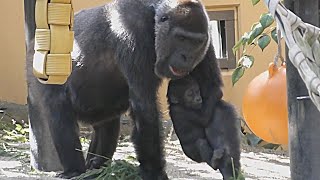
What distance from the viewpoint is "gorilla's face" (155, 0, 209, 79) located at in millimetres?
3041

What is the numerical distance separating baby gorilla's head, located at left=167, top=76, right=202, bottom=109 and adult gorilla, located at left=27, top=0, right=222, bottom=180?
41 millimetres

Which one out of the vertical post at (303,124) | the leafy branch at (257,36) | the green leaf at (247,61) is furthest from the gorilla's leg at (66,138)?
the vertical post at (303,124)

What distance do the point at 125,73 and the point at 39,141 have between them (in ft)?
2.98

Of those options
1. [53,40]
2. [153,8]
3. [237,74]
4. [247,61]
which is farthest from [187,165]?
[53,40]

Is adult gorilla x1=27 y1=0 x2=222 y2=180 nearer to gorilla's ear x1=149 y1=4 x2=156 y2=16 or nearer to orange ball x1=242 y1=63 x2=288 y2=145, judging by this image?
gorilla's ear x1=149 y1=4 x2=156 y2=16

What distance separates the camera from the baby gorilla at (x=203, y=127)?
307 cm

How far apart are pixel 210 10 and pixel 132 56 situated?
244cm

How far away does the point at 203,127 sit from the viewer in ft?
10.5

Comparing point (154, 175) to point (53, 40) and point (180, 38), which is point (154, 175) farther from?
point (53, 40)

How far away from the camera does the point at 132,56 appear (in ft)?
10.4

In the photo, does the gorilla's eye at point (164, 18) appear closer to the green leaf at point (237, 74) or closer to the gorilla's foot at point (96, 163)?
Answer: the gorilla's foot at point (96, 163)

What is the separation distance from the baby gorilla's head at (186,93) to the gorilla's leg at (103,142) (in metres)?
0.54

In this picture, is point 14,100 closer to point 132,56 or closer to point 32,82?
point 32,82

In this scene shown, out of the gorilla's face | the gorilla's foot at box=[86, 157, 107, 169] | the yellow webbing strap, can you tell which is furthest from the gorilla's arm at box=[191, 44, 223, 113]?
the yellow webbing strap
